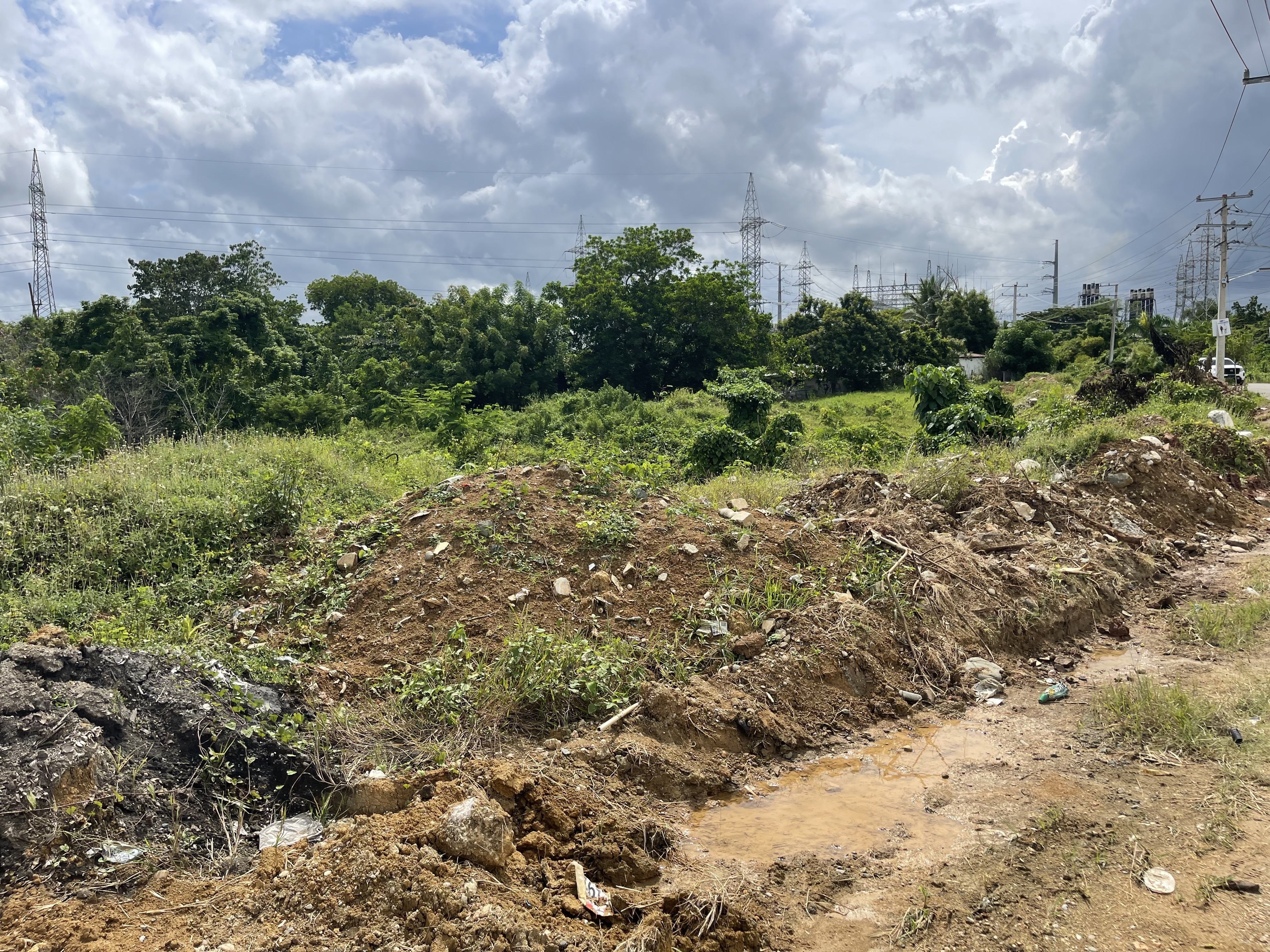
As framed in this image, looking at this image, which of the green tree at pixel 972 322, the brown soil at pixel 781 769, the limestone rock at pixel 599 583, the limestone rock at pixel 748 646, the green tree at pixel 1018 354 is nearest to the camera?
the brown soil at pixel 781 769

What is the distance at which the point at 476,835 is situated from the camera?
9.96 feet

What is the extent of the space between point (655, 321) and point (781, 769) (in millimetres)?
21879

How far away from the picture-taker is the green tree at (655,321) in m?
25.0

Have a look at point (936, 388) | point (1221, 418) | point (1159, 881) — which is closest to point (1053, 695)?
point (1159, 881)

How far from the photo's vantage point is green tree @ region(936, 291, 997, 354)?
3916 centimetres

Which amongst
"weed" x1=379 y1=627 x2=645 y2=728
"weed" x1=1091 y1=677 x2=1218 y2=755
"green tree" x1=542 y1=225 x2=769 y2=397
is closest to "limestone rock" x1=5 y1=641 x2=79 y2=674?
"weed" x1=379 y1=627 x2=645 y2=728

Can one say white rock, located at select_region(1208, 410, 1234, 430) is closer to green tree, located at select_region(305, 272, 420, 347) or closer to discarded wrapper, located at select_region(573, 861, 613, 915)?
discarded wrapper, located at select_region(573, 861, 613, 915)

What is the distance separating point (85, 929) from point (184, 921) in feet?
0.99

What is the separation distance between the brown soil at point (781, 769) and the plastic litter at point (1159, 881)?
0.13ft

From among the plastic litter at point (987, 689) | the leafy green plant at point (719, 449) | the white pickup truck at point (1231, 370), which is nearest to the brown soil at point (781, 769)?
the plastic litter at point (987, 689)

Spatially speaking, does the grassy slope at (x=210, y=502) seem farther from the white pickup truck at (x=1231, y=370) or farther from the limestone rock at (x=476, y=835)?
the white pickup truck at (x=1231, y=370)

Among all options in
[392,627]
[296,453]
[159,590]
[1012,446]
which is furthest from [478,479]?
[1012,446]

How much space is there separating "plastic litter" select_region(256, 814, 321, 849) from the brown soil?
0.76 ft

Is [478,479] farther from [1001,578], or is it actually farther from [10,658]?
[1001,578]
